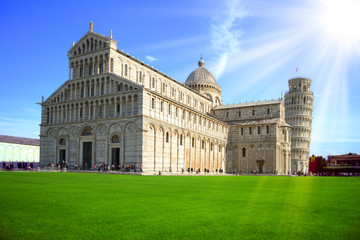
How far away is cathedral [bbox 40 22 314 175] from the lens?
4622 cm

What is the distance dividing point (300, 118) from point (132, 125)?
7739cm

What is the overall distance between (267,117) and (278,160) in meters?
10.6

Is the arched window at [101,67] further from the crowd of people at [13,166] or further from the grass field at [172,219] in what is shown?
the grass field at [172,219]

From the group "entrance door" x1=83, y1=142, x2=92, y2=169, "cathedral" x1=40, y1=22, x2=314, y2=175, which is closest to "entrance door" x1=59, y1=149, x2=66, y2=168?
"cathedral" x1=40, y1=22, x2=314, y2=175

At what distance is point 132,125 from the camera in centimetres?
4584

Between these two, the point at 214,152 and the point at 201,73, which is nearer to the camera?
the point at 214,152

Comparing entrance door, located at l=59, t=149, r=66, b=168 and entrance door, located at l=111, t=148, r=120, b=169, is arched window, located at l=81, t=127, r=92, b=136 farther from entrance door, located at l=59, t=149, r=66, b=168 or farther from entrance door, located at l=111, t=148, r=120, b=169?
entrance door, located at l=111, t=148, r=120, b=169

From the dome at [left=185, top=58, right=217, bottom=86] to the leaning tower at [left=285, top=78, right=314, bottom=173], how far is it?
38137 mm

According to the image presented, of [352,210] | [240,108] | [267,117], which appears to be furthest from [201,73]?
[352,210]

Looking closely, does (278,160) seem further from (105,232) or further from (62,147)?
(105,232)

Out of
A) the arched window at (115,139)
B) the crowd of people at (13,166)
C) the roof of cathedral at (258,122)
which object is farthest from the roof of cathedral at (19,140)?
the roof of cathedral at (258,122)

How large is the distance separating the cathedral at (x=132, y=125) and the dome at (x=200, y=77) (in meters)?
9.43

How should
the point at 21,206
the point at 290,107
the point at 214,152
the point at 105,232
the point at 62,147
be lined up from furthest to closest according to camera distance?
1. the point at 290,107
2. the point at 214,152
3. the point at 62,147
4. the point at 21,206
5. the point at 105,232

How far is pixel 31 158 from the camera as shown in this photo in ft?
285
